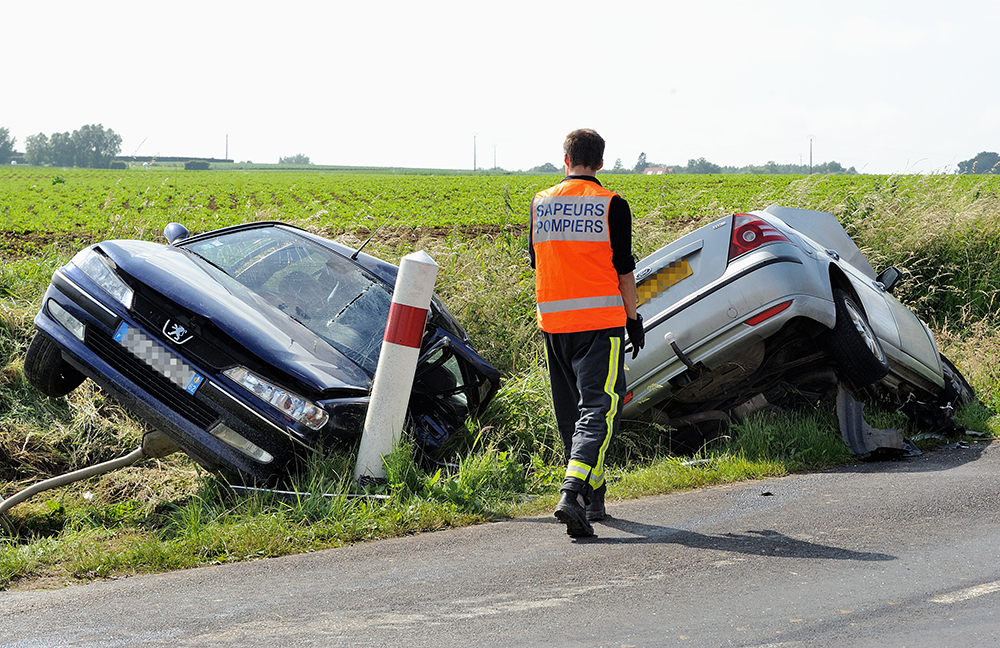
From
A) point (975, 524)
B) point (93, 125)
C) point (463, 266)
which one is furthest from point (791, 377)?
point (93, 125)

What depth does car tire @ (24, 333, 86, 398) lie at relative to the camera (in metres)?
5.42

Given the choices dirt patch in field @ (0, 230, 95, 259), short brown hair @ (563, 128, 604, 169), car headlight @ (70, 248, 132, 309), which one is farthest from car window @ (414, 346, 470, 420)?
dirt patch in field @ (0, 230, 95, 259)

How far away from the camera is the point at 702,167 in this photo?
280ft

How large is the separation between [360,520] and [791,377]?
2.96 m

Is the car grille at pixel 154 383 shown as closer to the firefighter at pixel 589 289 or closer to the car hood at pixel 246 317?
the car hood at pixel 246 317

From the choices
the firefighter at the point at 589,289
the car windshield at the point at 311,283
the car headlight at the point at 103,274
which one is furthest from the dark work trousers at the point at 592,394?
the car headlight at the point at 103,274

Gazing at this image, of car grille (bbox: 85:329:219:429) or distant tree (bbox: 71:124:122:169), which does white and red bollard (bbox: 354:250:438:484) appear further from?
distant tree (bbox: 71:124:122:169)

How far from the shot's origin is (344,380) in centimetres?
494

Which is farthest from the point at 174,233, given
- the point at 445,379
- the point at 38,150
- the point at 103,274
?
the point at 38,150

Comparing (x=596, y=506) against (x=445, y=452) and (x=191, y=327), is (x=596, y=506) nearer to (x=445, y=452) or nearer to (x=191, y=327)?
(x=445, y=452)

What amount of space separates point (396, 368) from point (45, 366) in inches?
91.4

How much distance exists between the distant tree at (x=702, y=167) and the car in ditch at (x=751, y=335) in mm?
80081

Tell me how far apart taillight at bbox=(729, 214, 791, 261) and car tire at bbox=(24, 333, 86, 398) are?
4.16m

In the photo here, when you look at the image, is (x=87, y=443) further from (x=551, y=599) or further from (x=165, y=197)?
(x=165, y=197)
